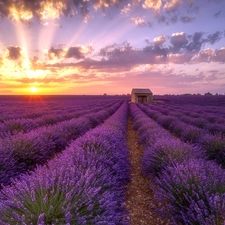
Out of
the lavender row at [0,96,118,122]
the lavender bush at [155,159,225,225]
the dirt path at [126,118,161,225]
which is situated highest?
the lavender bush at [155,159,225,225]

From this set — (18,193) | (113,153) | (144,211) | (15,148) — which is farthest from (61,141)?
(18,193)

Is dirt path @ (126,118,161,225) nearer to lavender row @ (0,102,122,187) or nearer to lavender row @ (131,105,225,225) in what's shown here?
lavender row @ (131,105,225,225)

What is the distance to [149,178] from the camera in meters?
4.57

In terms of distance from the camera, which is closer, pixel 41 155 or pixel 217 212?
pixel 217 212

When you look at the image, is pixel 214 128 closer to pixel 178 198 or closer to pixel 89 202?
pixel 178 198

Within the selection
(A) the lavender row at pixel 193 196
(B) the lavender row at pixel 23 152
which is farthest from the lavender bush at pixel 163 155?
(B) the lavender row at pixel 23 152

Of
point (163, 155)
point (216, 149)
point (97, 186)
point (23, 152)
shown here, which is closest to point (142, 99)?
point (216, 149)

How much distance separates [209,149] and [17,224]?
16.4ft

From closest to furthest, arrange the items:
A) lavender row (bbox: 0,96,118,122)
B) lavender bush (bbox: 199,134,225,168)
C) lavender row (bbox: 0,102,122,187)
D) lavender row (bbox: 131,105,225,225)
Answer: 1. lavender row (bbox: 131,105,225,225)
2. lavender row (bbox: 0,102,122,187)
3. lavender bush (bbox: 199,134,225,168)
4. lavender row (bbox: 0,96,118,122)

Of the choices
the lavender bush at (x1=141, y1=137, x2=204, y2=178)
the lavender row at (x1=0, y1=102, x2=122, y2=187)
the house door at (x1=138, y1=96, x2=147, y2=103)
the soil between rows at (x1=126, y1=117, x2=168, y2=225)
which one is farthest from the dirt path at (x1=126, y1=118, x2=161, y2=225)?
the house door at (x1=138, y1=96, x2=147, y2=103)

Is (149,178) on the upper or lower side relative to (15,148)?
lower

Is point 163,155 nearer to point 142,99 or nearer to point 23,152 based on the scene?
point 23,152

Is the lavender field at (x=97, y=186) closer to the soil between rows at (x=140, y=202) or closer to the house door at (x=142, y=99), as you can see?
the soil between rows at (x=140, y=202)

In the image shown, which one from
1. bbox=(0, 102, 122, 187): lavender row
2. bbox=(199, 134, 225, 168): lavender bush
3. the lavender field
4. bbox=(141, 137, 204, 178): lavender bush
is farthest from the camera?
bbox=(199, 134, 225, 168): lavender bush
